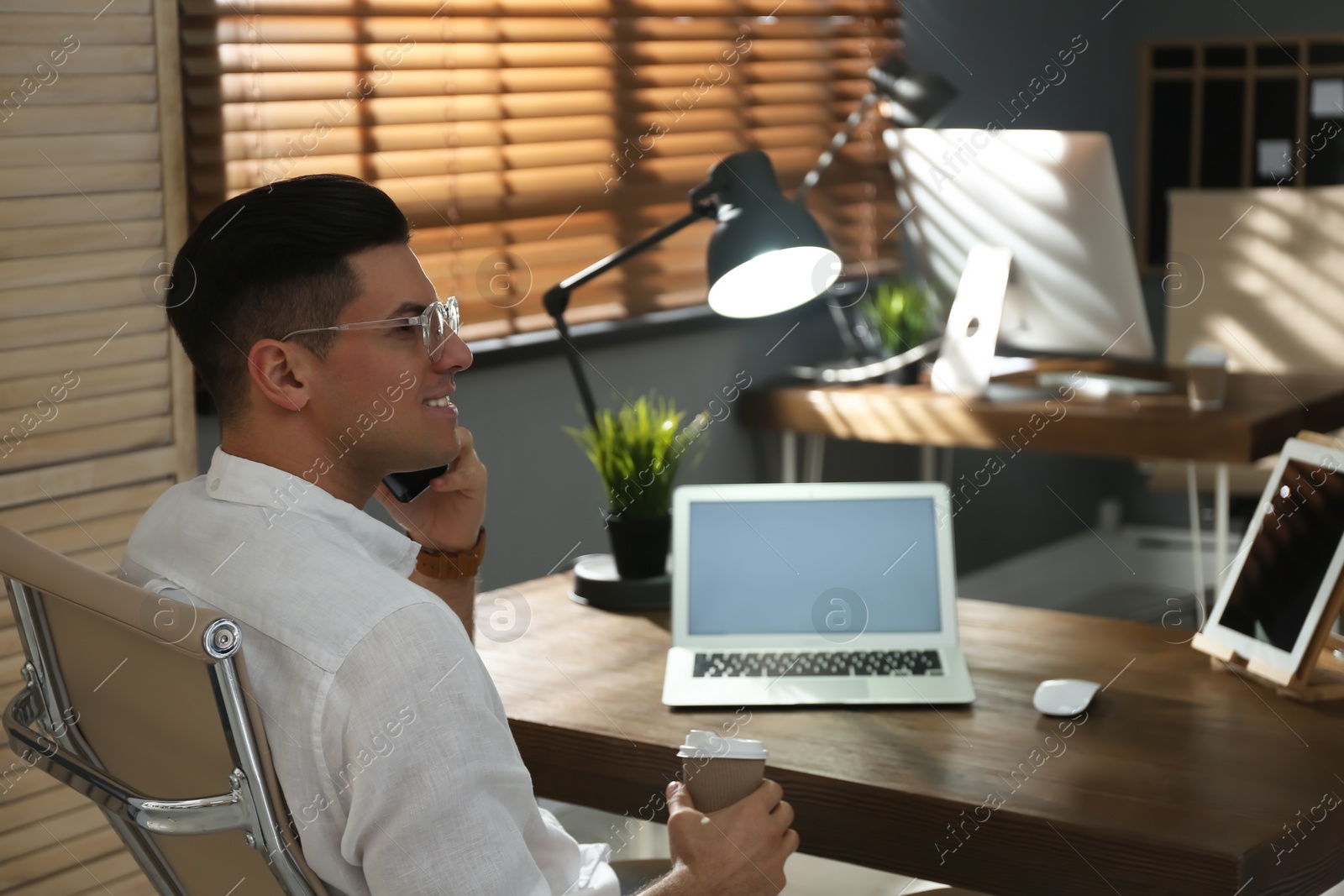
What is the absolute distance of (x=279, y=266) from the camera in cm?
124

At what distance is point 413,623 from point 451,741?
90 millimetres

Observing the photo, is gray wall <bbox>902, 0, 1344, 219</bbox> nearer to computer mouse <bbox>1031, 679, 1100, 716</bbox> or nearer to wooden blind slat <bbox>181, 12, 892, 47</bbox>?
wooden blind slat <bbox>181, 12, 892, 47</bbox>

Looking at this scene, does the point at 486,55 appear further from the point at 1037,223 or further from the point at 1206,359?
the point at 1206,359

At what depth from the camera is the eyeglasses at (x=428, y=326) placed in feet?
4.07

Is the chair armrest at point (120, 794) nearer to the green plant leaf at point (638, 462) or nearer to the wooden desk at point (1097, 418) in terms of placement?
the green plant leaf at point (638, 462)

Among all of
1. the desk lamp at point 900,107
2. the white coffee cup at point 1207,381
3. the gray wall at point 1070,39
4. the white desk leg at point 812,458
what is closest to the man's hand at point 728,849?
the white coffee cup at point 1207,381

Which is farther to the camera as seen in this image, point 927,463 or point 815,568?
point 927,463

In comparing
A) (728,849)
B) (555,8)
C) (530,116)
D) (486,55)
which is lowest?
(728,849)

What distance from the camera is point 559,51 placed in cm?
332

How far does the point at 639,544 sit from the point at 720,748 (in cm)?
85

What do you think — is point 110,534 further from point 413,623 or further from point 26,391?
point 413,623

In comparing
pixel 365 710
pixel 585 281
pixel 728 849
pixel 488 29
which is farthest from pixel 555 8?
pixel 365 710

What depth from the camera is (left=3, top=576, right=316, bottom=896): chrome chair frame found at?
3.33 ft

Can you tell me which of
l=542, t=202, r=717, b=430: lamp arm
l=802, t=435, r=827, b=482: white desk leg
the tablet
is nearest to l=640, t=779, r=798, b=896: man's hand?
the tablet
